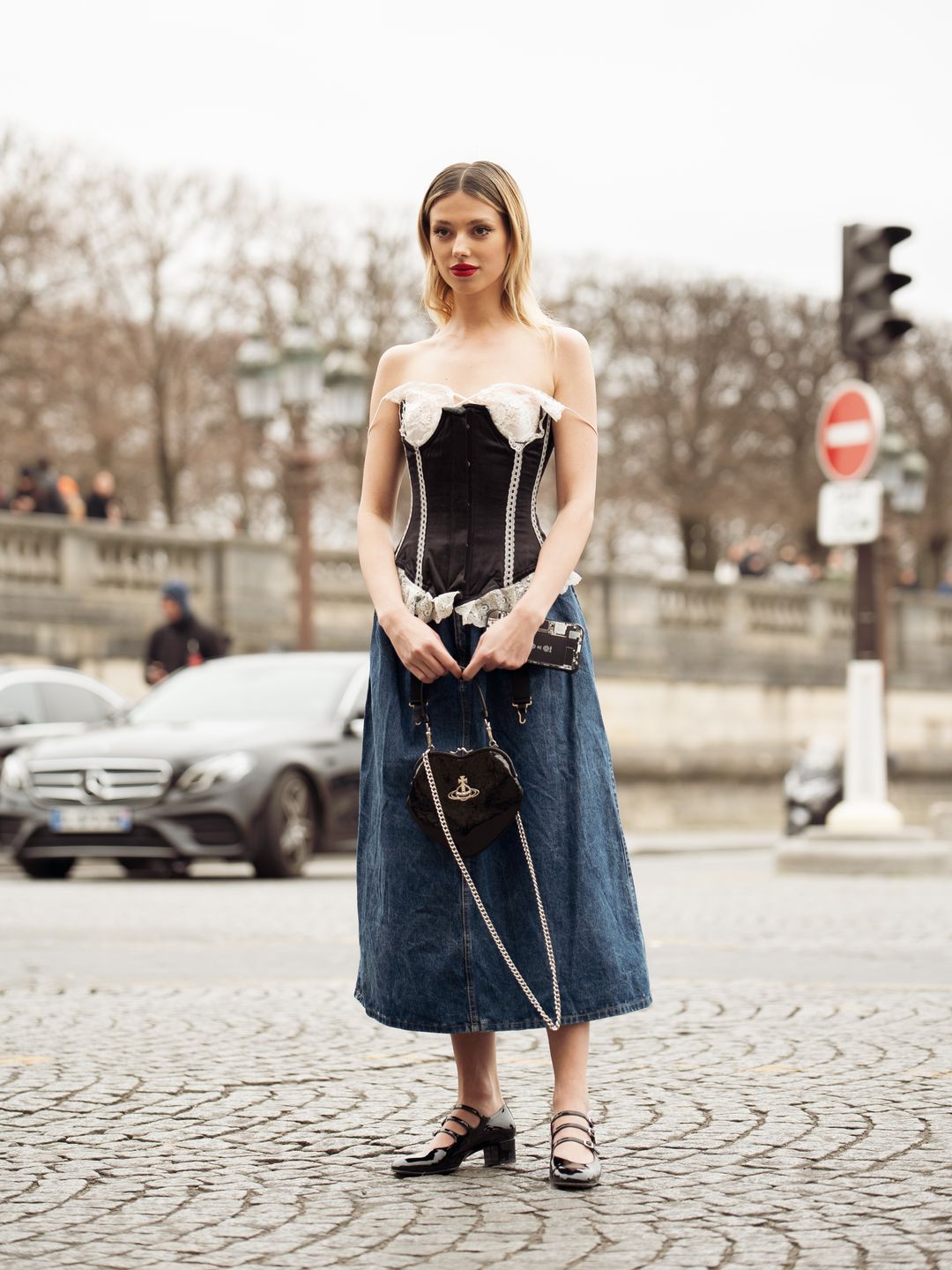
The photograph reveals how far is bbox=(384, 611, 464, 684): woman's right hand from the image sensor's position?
4.26 m

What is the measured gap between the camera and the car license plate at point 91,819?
13.3 m

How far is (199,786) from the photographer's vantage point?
13.4 meters

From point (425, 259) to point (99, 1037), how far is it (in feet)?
8.83

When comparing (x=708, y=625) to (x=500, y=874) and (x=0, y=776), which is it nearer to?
Answer: (x=0, y=776)

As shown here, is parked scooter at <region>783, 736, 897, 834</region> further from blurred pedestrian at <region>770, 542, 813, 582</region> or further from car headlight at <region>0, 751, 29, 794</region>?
blurred pedestrian at <region>770, 542, 813, 582</region>

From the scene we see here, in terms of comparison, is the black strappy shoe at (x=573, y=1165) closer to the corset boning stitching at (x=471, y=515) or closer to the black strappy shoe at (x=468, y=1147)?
the black strappy shoe at (x=468, y=1147)

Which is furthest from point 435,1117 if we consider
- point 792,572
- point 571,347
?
point 792,572

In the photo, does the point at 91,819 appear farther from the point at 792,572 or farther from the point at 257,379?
the point at 792,572

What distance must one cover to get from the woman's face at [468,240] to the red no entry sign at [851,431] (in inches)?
384

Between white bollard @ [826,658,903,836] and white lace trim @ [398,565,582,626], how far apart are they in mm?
9850

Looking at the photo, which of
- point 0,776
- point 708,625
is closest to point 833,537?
point 0,776

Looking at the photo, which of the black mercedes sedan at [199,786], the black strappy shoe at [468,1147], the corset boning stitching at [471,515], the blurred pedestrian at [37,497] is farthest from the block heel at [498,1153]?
the blurred pedestrian at [37,497]

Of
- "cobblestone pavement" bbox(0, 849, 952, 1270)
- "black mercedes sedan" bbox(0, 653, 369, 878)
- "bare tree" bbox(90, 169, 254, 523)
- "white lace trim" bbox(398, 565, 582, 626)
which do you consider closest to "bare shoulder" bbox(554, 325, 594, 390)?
"white lace trim" bbox(398, 565, 582, 626)

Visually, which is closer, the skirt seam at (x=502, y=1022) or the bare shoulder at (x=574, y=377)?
the skirt seam at (x=502, y=1022)
